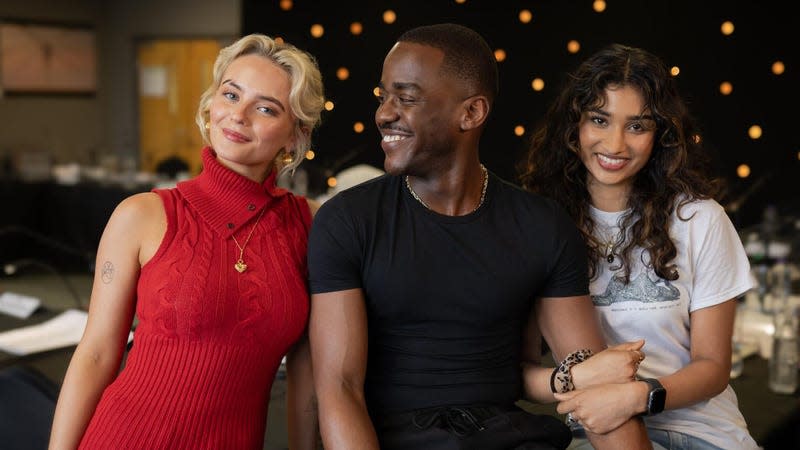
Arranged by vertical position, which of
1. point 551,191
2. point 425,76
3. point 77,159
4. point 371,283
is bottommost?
point 77,159

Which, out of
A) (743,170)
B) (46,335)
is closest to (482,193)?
(46,335)

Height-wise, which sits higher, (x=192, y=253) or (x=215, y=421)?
(x=192, y=253)

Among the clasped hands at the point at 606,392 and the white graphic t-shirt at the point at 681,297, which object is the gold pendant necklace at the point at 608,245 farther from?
the clasped hands at the point at 606,392

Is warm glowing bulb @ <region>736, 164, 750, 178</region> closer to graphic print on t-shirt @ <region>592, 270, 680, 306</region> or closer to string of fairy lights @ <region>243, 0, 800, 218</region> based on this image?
string of fairy lights @ <region>243, 0, 800, 218</region>

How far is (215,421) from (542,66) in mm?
5037

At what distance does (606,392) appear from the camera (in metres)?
1.71

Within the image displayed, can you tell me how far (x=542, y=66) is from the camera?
6.32m

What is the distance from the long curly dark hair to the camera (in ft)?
6.59

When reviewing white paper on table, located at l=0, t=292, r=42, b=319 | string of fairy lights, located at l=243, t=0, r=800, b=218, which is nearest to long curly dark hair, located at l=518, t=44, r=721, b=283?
white paper on table, located at l=0, t=292, r=42, b=319

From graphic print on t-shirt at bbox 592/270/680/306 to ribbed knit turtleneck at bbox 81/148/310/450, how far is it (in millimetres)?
707

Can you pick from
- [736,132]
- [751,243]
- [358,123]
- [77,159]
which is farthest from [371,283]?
[77,159]

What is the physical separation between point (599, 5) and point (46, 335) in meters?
4.41

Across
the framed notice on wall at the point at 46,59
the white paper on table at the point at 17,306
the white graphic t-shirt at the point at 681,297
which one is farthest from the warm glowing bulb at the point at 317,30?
the white graphic t-shirt at the point at 681,297

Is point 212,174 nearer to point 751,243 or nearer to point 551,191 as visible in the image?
point 551,191
